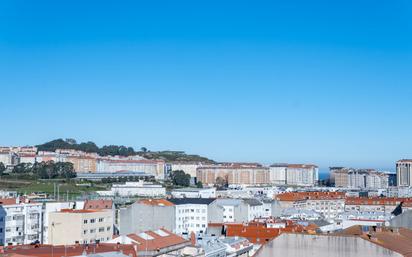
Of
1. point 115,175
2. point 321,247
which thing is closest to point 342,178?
point 115,175

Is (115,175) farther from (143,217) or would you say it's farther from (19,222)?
(19,222)

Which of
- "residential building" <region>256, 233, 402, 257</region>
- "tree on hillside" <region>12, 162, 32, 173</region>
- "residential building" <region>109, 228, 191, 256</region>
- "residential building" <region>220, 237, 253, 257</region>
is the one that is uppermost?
"tree on hillside" <region>12, 162, 32, 173</region>

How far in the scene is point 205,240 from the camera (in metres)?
37.0

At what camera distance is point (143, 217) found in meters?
51.2

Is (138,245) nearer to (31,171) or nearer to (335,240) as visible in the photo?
(335,240)

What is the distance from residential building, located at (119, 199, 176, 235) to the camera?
50.2m

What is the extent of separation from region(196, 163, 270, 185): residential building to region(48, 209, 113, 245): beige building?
339 ft

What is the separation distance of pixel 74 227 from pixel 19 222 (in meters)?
5.50

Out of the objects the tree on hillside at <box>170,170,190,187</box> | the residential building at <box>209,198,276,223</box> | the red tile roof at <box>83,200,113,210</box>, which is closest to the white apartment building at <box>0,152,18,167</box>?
the tree on hillside at <box>170,170,190,187</box>

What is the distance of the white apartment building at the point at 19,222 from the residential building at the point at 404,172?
9773cm

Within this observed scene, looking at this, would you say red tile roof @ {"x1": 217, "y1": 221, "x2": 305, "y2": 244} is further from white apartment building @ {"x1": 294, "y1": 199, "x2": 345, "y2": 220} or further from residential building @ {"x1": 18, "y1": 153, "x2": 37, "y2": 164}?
residential building @ {"x1": 18, "y1": 153, "x2": 37, "y2": 164}

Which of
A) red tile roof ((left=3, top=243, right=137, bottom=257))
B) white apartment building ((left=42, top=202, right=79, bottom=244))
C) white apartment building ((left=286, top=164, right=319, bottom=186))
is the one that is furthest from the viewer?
white apartment building ((left=286, top=164, right=319, bottom=186))

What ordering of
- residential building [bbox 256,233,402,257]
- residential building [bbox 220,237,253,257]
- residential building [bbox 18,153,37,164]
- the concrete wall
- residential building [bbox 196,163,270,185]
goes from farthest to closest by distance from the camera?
residential building [bbox 196,163,270,185]
residential building [bbox 18,153,37,164]
the concrete wall
residential building [bbox 220,237,253,257]
residential building [bbox 256,233,402,257]

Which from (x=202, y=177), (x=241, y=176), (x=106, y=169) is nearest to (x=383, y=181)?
(x=241, y=176)
